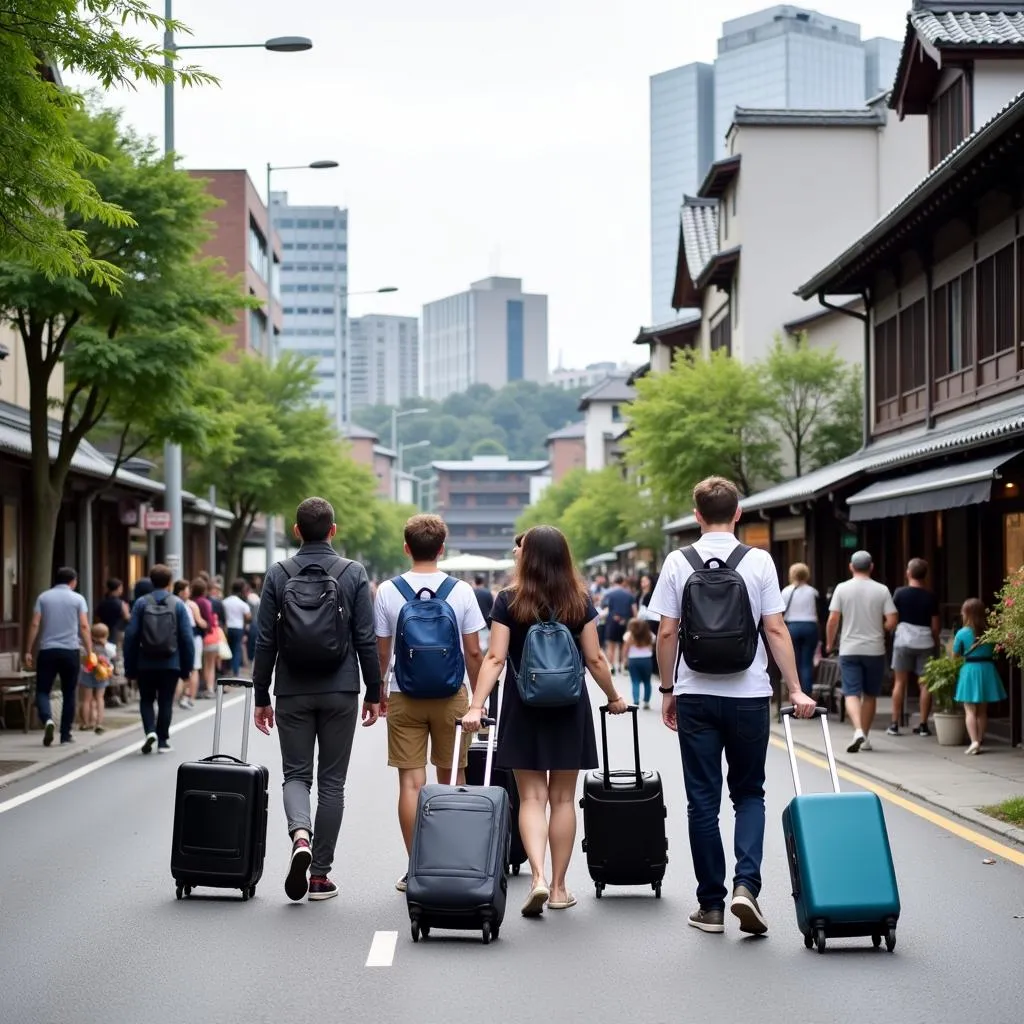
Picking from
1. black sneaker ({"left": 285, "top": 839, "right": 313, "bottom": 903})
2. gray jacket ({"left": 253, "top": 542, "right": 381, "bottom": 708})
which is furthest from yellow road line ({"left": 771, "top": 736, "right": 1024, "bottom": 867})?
black sneaker ({"left": 285, "top": 839, "right": 313, "bottom": 903})

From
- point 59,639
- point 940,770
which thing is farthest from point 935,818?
point 59,639

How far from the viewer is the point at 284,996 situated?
21.9 feet

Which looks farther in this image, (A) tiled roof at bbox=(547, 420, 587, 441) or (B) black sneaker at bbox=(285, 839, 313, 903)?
(A) tiled roof at bbox=(547, 420, 587, 441)

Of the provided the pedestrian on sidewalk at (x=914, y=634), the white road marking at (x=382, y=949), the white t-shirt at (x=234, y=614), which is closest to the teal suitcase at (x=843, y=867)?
the white road marking at (x=382, y=949)

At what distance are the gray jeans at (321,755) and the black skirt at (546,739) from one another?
892 mm

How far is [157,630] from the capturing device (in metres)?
16.7

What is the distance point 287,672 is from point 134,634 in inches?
332

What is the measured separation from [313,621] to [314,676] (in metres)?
0.29

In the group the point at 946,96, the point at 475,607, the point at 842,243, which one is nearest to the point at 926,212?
the point at 946,96

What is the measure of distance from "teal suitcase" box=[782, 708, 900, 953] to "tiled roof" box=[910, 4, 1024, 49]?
63.3 ft

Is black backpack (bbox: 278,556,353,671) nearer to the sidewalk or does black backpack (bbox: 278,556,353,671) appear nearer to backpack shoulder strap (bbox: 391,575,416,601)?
backpack shoulder strap (bbox: 391,575,416,601)

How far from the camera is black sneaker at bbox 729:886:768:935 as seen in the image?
766 centimetres

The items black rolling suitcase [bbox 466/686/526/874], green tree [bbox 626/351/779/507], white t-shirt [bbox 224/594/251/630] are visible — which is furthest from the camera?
green tree [bbox 626/351/779/507]

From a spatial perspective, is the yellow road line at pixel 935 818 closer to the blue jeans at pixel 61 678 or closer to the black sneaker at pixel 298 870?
the black sneaker at pixel 298 870
